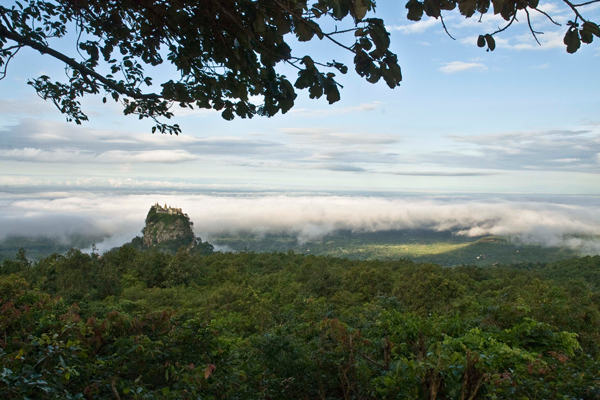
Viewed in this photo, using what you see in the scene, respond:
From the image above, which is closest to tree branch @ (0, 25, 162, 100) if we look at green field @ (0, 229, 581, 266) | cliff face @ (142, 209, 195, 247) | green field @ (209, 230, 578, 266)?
cliff face @ (142, 209, 195, 247)

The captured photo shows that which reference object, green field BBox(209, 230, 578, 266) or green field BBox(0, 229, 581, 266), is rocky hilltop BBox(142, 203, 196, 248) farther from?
green field BBox(209, 230, 578, 266)

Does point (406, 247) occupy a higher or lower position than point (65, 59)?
lower

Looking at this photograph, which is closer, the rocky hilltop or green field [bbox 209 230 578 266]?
the rocky hilltop

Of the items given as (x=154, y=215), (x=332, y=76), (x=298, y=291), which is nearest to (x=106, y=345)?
(x=332, y=76)

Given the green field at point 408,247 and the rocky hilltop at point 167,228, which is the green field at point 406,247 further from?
the rocky hilltop at point 167,228

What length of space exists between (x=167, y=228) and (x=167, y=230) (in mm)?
225

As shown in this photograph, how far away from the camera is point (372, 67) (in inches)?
85.4

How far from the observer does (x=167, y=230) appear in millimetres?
43031

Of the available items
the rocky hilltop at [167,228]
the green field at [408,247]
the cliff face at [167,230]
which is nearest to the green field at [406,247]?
the green field at [408,247]

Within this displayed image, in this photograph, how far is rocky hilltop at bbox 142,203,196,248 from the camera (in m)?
42.7

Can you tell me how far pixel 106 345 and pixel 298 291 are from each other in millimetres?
13835

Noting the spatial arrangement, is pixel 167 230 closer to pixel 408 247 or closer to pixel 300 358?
pixel 300 358

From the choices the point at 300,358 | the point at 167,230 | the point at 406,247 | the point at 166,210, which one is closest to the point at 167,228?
the point at 167,230

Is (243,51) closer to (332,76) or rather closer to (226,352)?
(332,76)
